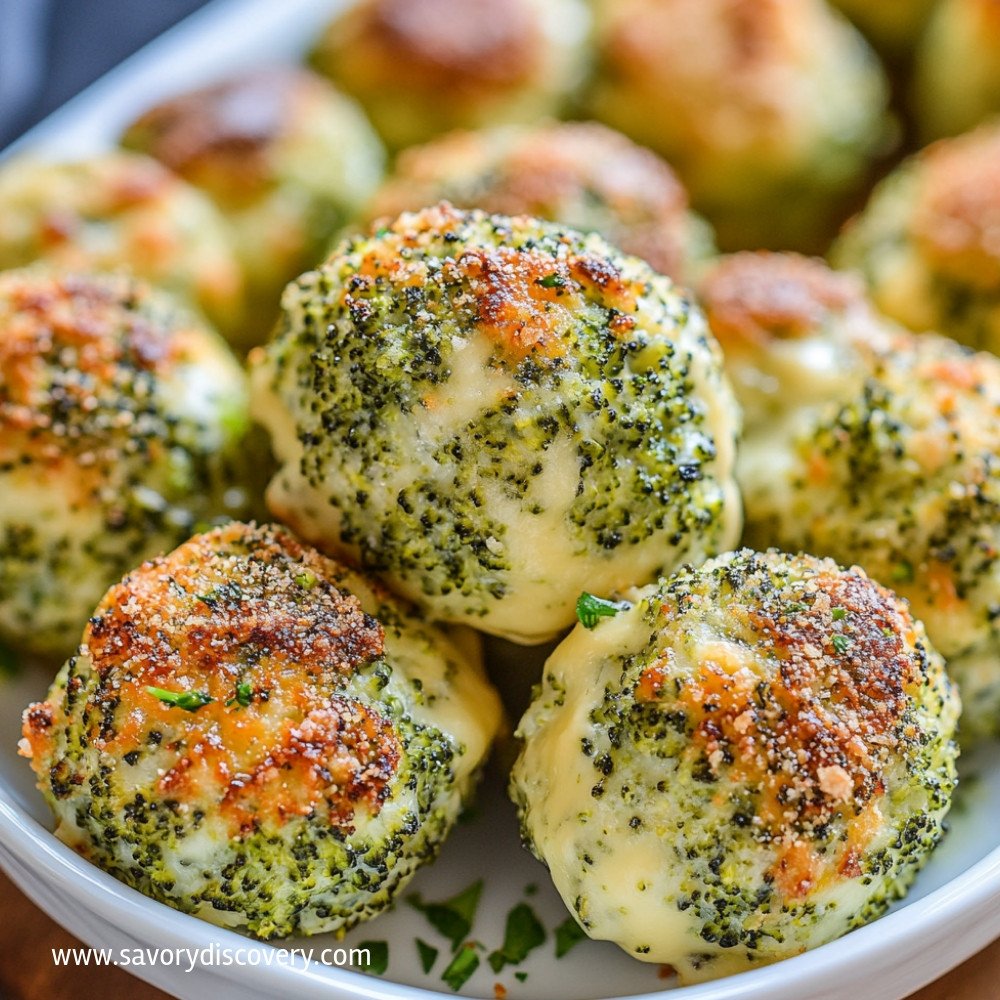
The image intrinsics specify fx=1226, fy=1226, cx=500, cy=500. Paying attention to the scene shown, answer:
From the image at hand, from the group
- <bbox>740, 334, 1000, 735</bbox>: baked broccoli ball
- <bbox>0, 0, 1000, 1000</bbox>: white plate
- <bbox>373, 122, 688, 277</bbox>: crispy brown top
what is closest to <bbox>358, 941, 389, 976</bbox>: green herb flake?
<bbox>0, 0, 1000, 1000</bbox>: white plate

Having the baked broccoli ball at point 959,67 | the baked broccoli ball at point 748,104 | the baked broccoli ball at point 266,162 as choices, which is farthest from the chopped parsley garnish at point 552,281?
the baked broccoli ball at point 959,67

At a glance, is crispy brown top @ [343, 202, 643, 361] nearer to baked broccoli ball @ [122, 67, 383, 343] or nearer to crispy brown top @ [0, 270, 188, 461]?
crispy brown top @ [0, 270, 188, 461]

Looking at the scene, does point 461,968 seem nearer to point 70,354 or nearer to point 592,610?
point 592,610

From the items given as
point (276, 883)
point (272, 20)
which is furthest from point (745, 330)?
point (272, 20)

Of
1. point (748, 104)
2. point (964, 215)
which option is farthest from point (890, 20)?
point (964, 215)

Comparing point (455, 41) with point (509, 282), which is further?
point (455, 41)

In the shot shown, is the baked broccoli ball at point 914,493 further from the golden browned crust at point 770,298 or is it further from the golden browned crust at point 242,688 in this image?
the golden browned crust at point 242,688
